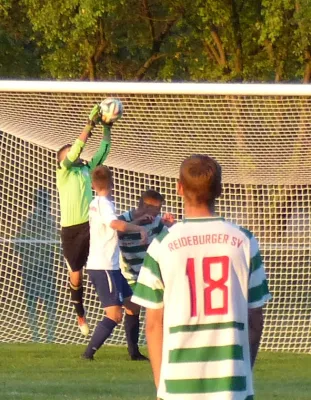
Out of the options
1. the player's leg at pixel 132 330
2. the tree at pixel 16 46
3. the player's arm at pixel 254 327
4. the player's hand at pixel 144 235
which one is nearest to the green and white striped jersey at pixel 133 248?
the player's leg at pixel 132 330

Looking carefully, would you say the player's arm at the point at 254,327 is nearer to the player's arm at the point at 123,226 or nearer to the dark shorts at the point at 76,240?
the player's arm at the point at 123,226

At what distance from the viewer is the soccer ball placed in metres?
9.20

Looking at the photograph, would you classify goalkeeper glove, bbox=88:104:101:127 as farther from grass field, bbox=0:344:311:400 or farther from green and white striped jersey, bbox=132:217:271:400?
green and white striped jersey, bbox=132:217:271:400

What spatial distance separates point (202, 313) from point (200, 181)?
0.47m

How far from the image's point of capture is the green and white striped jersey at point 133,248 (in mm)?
9906

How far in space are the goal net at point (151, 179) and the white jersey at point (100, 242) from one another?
4.01 ft

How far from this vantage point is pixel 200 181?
157 inches

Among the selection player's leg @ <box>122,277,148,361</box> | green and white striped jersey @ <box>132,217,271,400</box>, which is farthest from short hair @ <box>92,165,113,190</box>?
green and white striped jersey @ <box>132,217,271,400</box>

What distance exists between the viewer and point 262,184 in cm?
1139

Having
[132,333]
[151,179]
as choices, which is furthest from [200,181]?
[151,179]

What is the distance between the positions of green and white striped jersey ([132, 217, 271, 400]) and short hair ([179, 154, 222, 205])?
0.27 feet

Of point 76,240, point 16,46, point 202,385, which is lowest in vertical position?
point 202,385

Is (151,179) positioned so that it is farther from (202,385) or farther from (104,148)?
(202,385)

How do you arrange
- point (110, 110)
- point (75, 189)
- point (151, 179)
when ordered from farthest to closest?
point (151, 179) < point (75, 189) < point (110, 110)
